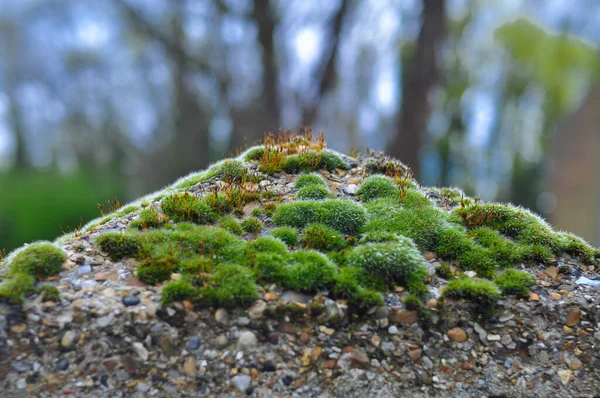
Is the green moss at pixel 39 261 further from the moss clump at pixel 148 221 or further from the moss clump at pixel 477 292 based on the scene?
the moss clump at pixel 477 292

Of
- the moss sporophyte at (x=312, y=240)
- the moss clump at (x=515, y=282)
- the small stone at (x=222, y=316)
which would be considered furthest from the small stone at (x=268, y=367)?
the moss clump at (x=515, y=282)

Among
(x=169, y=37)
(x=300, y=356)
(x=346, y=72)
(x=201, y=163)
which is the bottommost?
(x=201, y=163)

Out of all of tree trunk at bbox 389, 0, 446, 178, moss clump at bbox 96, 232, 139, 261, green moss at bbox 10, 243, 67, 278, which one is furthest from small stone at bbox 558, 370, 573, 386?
tree trunk at bbox 389, 0, 446, 178

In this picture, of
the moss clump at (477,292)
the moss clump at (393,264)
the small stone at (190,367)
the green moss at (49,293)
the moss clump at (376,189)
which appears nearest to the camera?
the small stone at (190,367)

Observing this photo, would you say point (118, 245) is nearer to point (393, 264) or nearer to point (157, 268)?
point (157, 268)

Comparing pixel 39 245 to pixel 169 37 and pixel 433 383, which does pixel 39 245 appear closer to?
pixel 433 383

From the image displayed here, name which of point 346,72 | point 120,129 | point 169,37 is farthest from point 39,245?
point 120,129

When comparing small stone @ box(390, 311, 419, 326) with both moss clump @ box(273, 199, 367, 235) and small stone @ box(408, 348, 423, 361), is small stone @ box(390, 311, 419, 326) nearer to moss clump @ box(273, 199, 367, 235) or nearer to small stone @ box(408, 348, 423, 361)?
small stone @ box(408, 348, 423, 361)
